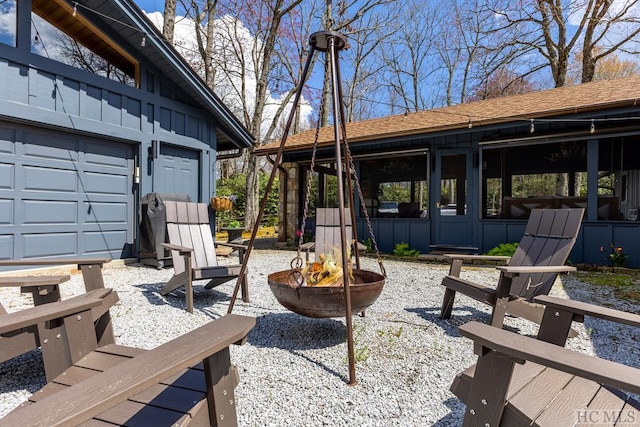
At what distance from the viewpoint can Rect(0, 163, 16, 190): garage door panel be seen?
4.66 m

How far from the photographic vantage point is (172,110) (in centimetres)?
648

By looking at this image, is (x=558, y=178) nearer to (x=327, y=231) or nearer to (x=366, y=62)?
(x=327, y=231)

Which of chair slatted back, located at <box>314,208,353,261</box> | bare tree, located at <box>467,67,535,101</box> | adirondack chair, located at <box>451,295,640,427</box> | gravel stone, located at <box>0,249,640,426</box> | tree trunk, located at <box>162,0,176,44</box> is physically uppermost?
bare tree, located at <box>467,67,535,101</box>

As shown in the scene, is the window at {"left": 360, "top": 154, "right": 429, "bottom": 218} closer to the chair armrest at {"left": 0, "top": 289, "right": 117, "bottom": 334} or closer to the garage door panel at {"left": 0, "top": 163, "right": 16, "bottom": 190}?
the garage door panel at {"left": 0, "top": 163, "right": 16, "bottom": 190}

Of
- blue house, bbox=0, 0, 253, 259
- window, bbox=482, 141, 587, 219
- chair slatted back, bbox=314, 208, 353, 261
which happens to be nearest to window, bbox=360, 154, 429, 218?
window, bbox=482, 141, 587, 219

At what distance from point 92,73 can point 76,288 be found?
321 centimetres

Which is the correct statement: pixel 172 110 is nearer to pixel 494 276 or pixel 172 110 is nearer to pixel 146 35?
pixel 146 35

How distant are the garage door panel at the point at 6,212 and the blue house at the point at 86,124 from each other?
0.01m

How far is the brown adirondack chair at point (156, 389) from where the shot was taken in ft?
2.53

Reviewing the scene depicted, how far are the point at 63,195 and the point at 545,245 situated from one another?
6.05m

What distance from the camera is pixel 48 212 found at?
16.7 feet

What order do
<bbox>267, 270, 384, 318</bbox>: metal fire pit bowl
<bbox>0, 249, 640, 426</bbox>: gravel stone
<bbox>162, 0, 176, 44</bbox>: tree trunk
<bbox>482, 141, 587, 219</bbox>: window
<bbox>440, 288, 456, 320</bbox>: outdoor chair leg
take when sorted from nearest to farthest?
<bbox>0, 249, 640, 426</bbox>: gravel stone, <bbox>267, 270, 384, 318</bbox>: metal fire pit bowl, <bbox>440, 288, 456, 320</bbox>: outdoor chair leg, <bbox>482, 141, 587, 219</bbox>: window, <bbox>162, 0, 176, 44</bbox>: tree trunk

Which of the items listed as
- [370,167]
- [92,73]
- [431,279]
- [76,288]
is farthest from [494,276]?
[92,73]

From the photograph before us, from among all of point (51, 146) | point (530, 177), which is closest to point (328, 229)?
point (51, 146)
